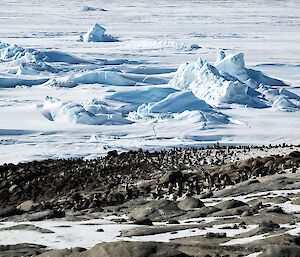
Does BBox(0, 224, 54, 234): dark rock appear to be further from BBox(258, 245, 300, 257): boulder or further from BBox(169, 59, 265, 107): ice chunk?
BBox(169, 59, 265, 107): ice chunk

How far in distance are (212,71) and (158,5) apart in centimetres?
7300

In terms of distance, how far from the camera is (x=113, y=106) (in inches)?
1229

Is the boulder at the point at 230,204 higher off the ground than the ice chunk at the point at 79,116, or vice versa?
the ice chunk at the point at 79,116

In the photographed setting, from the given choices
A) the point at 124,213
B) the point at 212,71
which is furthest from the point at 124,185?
the point at 212,71

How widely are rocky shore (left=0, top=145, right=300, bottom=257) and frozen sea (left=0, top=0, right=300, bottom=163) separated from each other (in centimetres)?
762

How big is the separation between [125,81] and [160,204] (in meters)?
27.4

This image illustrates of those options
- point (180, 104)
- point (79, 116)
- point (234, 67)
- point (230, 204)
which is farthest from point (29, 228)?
point (234, 67)

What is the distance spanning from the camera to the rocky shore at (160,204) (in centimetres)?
743

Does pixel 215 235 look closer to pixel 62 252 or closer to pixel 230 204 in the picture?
pixel 62 252

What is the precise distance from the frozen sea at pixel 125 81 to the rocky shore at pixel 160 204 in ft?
25.0

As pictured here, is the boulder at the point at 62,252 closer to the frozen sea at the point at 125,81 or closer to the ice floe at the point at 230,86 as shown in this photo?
the frozen sea at the point at 125,81

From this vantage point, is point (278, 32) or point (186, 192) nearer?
point (186, 192)

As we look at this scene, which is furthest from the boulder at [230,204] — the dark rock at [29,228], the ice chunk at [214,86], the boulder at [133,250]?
the ice chunk at [214,86]

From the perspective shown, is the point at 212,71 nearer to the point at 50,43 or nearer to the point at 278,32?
the point at 50,43
